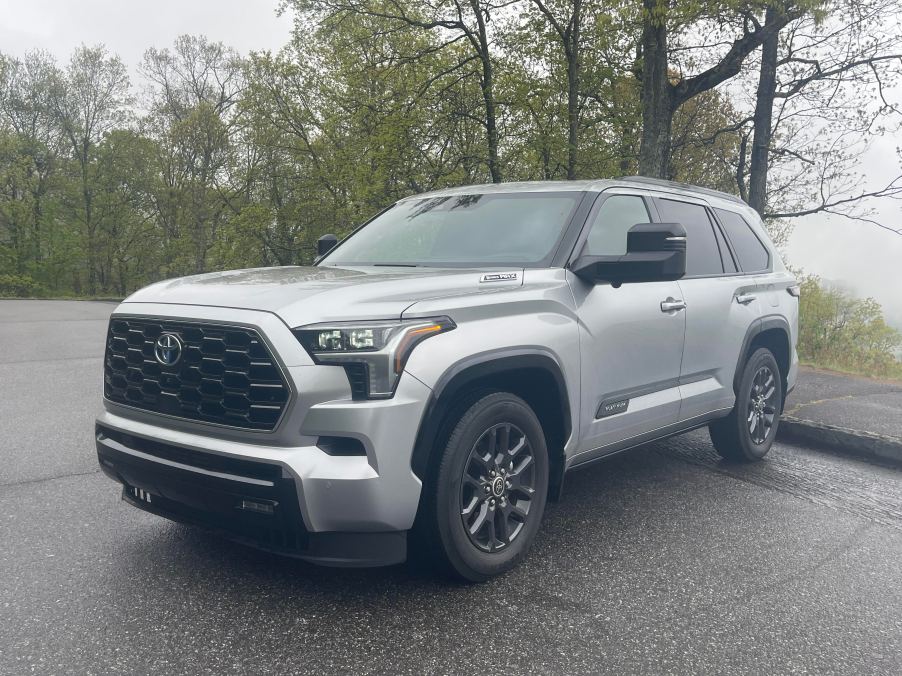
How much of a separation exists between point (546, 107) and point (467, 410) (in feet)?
50.1

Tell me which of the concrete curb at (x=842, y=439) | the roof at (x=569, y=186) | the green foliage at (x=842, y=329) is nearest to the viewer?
the roof at (x=569, y=186)

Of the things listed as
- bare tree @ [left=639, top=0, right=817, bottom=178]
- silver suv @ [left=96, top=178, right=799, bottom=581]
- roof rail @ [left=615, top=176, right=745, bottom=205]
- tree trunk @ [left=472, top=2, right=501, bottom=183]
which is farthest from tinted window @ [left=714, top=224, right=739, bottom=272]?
tree trunk @ [left=472, top=2, right=501, bottom=183]

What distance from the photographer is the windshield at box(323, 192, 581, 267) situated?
4090 mm

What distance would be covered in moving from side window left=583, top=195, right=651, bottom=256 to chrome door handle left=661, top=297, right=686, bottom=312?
40 cm

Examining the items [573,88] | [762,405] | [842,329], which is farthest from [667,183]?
[842,329]

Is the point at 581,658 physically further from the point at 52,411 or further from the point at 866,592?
the point at 52,411

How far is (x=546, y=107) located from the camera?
1736cm

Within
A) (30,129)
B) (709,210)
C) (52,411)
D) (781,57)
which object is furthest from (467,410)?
(30,129)

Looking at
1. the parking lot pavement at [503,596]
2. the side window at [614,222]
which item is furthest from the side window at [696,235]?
the parking lot pavement at [503,596]

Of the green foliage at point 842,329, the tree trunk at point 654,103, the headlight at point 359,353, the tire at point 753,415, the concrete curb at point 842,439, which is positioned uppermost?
the tree trunk at point 654,103

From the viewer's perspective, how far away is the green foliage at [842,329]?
16.1 meters

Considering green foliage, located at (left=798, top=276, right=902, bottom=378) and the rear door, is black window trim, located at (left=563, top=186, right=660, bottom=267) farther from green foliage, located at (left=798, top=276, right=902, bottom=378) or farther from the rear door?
green foliage, located at (left=798, top=276, right=902, bottom=378)

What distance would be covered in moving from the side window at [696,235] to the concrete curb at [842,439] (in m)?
2.22

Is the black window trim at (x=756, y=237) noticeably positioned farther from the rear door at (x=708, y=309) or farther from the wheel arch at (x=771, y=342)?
the wheel arch at (x=771, y=342)
